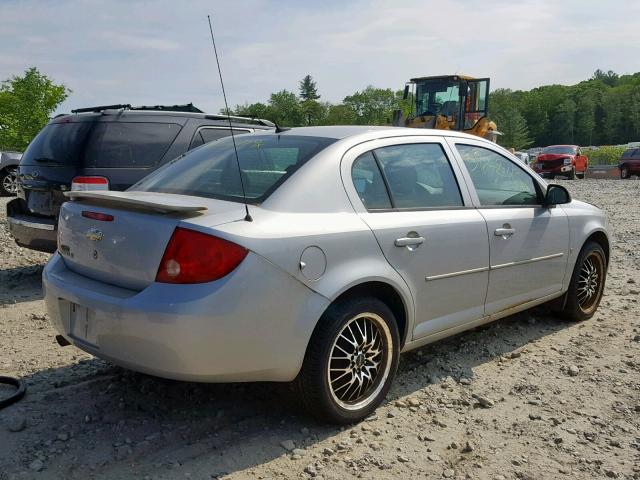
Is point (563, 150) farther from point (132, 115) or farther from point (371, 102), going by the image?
point (371, 102)

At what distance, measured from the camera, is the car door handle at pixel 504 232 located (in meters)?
4.23

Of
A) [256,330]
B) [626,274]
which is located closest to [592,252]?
[626,274]

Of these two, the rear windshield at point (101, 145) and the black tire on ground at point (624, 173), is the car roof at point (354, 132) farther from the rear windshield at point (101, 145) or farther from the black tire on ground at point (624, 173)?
the black tire on ground at point (624, 173)

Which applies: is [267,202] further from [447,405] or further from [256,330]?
[447,405]

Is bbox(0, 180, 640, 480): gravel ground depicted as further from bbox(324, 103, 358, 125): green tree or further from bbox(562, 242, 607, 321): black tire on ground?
bbox(324, 103, 358, 125): green tree

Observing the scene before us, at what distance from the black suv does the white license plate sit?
298 centimetres

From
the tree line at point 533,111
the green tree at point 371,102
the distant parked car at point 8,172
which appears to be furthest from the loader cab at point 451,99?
the green tree at point 371,102

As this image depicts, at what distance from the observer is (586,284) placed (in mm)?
5418

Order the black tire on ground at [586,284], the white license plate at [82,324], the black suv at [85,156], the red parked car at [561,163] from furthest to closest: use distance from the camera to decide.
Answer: the red parked car at [561,163] → the black suv at [85,156] → the black tire on ground at [586,284] → the white license plate at [82,324]

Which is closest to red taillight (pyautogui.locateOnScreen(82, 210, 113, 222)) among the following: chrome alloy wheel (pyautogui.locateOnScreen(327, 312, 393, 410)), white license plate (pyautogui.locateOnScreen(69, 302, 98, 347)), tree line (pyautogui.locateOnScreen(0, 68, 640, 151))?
white license plate (pyautogui.locateOnScreen(69, 302, 98, 347))

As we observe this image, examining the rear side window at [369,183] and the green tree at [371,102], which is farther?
the green tree at [371,102]

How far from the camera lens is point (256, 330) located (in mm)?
2904

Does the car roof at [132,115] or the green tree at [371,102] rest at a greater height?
the green tree at [371,102]

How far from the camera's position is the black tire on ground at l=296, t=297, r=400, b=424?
125 inches
